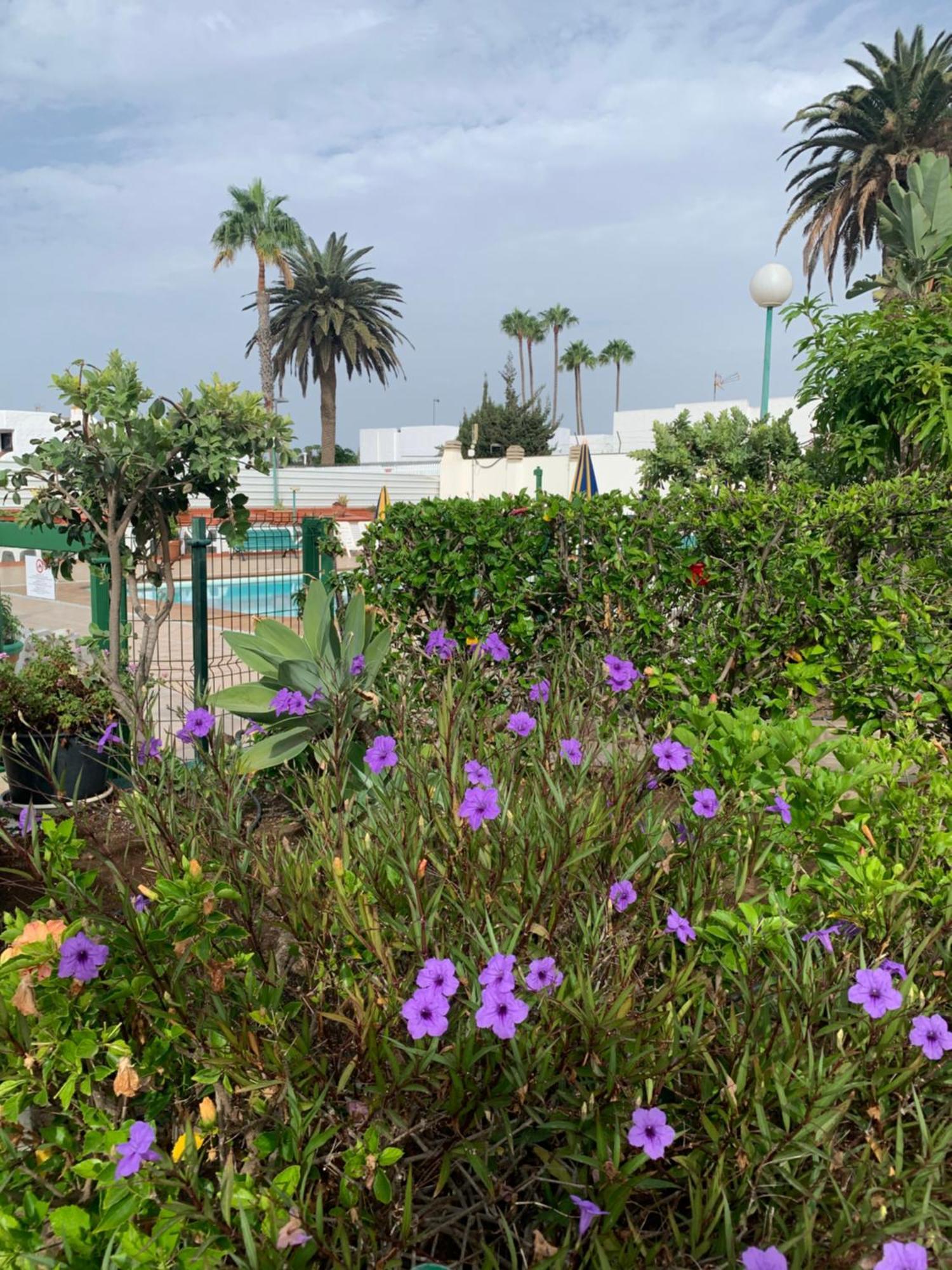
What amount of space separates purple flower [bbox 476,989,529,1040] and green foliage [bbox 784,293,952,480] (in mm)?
Result: 4818

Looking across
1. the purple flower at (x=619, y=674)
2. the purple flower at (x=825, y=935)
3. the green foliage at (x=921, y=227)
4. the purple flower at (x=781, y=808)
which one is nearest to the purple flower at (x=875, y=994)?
the purple flower at (x=825, y=935)

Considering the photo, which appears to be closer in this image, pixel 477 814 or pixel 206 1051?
pixel 206 1051

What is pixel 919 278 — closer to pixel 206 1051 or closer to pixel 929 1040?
pixel 929 1040

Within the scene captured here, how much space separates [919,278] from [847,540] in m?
3.86

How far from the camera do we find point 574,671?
362 centimetres

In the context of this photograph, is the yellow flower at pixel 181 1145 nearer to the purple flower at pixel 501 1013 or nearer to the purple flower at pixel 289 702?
the purple flower at pixel 501 1013

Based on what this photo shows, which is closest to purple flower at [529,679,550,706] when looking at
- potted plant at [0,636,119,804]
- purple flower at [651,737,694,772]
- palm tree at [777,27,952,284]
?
purple flower at [651,737,694,772]

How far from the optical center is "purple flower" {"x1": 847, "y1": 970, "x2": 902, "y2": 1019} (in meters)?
1.41

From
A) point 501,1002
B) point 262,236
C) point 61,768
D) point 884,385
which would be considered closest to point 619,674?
point 501,1002

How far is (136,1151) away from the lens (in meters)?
1.24

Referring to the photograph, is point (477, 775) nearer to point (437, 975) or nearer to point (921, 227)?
point (437, 975)

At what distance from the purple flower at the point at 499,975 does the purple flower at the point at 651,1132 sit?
0.25 meters

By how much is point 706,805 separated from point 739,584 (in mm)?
2112

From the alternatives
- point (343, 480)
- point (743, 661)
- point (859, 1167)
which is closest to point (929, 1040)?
point (859, 1167)
